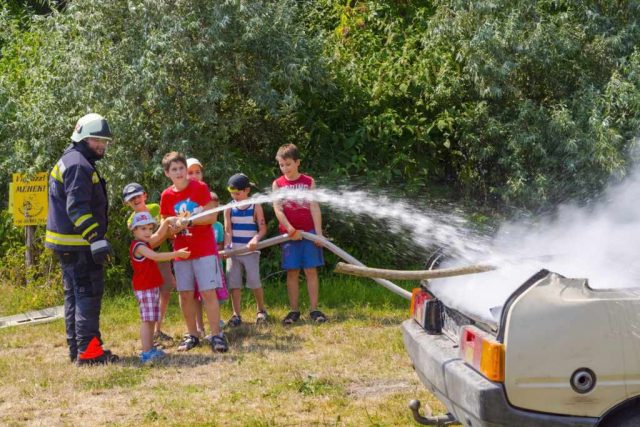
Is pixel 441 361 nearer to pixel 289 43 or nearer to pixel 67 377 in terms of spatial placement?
pixel 67 377

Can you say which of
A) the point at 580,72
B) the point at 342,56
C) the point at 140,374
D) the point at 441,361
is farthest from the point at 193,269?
the point at 580,72

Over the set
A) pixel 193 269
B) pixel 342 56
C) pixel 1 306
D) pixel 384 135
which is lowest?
pixel 1 306

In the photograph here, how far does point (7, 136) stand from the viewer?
12164 mm

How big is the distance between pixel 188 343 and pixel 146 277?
2.37ft

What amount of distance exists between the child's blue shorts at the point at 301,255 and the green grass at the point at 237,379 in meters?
0.57

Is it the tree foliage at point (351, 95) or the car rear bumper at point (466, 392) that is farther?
the tree foliage at point (351, 95)

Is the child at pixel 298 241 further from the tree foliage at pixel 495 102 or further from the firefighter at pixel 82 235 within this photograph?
the tree foliage at pixel 495 102

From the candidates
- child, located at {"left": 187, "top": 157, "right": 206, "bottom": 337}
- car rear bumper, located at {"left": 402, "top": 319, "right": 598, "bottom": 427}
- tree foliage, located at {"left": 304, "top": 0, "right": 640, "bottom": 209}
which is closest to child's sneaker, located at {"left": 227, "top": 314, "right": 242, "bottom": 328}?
child, located at {"left": 187, "top": 157, "right": 206, "bottom": 337}

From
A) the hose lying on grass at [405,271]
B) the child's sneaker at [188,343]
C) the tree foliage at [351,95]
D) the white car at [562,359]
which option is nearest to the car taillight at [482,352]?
the white car at [562,359]

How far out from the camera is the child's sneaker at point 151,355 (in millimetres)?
7930

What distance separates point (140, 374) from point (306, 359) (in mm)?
1312

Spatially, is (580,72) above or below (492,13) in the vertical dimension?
below

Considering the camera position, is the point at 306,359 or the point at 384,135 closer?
the point at 306,359

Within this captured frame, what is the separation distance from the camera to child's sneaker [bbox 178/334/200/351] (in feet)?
27.4
